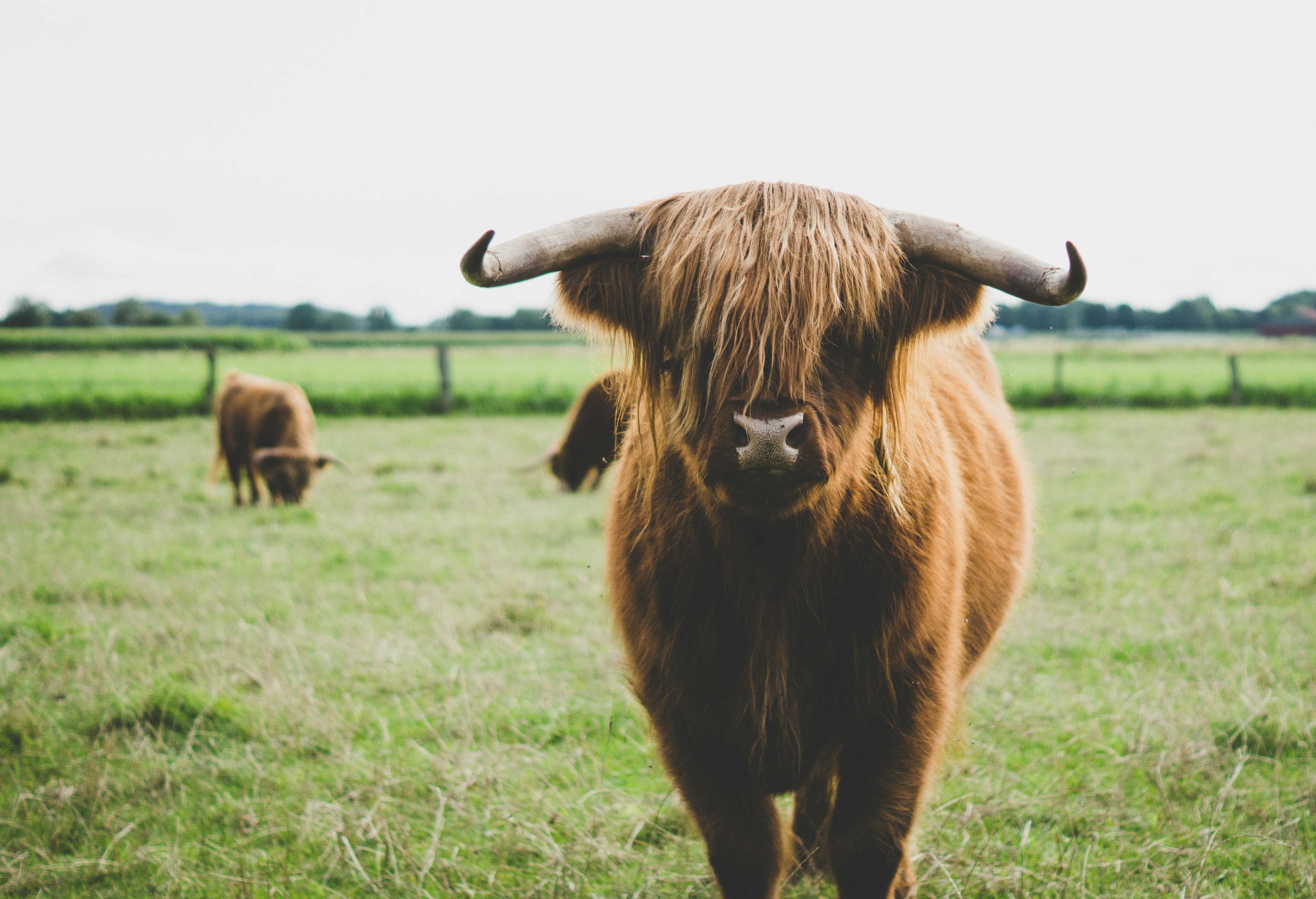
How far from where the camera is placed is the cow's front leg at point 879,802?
6.68 feet

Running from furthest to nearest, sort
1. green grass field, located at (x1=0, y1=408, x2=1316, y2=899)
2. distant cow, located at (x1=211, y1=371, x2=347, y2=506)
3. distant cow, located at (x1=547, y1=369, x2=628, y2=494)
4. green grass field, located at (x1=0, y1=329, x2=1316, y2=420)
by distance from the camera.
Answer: green grass field, located at (x1=0, y1=329, x2=1316, y2=420)
distant cow, located at (x1=547, y1=369, x2=628, y2=494)
distant cow, located at (x1=211, y1=371, x2=347, y2=506)
green grass field, located at (x1=0, y1=408, x2=1316, y2=899)

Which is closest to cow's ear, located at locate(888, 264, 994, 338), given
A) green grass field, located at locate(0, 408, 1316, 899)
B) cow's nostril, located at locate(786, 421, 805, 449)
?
cow's nostril, located at locate(786, 421, 805, 449)

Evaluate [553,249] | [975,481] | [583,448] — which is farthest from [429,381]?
[553,249]

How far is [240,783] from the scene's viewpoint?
306 cm

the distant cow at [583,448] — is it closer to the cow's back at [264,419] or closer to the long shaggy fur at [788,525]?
the cow's back at [264,419]

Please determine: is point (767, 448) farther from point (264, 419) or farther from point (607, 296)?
point (264, 419)

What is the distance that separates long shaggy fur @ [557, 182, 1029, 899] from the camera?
1.68 m

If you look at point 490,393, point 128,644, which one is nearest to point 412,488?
point 128,644

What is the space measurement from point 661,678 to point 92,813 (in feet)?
6.90

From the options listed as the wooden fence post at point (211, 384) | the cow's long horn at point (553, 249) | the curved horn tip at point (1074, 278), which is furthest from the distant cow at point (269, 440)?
the curved horn tip at point (1074, 278)

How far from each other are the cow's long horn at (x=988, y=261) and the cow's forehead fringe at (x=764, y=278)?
6 centimetres

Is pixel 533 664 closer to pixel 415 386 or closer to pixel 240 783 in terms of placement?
pixel 240 783

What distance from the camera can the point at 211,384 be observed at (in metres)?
18.0

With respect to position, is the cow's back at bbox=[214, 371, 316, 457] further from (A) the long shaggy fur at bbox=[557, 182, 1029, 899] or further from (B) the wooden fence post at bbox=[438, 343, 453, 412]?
(A) the long shaggy fur at bbox=[557, 182, 1029, 899]
